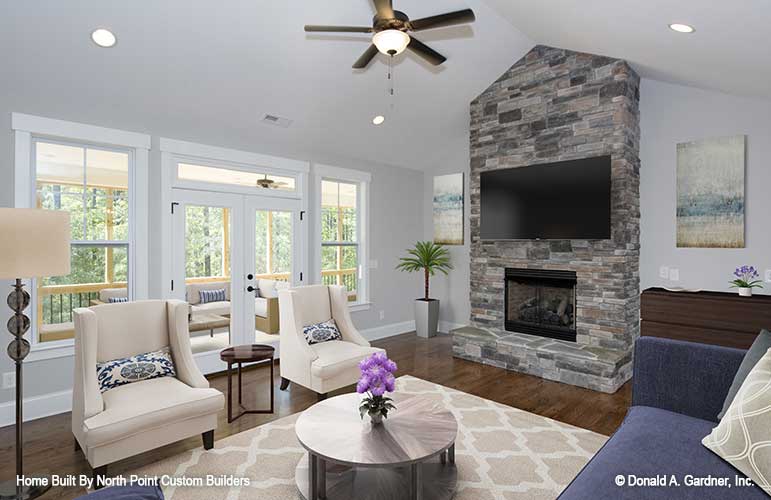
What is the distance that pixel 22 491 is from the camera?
95.1 inches

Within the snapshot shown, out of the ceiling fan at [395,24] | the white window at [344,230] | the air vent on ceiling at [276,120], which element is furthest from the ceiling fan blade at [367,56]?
the white window at [344,230]

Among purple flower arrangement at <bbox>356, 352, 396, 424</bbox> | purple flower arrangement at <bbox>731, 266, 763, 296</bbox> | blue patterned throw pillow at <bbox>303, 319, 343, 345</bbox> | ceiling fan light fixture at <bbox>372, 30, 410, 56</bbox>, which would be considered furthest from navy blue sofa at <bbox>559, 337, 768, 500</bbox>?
blue patterned throw pillow at <bbox>303, 319, 343, 345</bbox>

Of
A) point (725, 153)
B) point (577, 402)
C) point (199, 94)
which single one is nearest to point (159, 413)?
point (199, 94)

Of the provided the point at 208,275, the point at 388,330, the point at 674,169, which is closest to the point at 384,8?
the point at 208,275

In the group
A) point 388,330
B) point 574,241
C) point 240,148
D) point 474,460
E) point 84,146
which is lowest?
point 474,460

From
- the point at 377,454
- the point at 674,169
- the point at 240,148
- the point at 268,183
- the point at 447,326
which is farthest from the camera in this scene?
the point at 447,326

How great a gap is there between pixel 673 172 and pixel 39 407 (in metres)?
6.30

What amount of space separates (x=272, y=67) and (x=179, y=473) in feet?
11.0

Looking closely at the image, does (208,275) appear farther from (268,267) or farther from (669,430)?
(669,430)

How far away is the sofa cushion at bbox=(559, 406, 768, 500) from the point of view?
61.4 inches

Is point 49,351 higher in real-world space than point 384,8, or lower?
lower

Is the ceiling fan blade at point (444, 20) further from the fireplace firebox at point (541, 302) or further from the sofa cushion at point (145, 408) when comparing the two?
the fireplace firebox at point (541, 302)

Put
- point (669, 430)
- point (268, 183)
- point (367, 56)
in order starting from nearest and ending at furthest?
point (669, 430) → point (367, 56) → point (268, 183)

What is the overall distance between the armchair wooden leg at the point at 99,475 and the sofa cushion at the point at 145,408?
0.62ft
